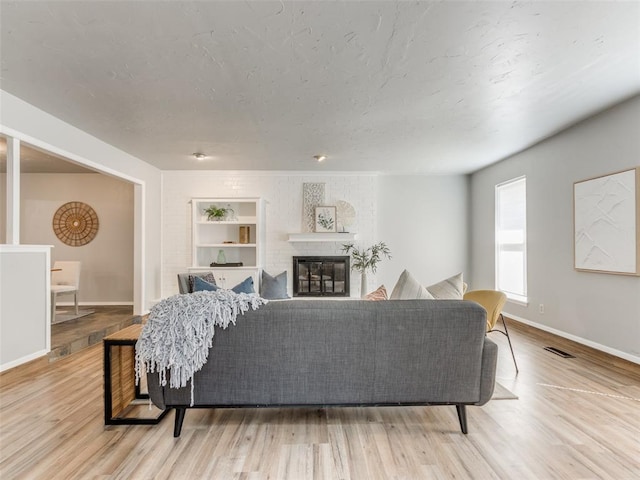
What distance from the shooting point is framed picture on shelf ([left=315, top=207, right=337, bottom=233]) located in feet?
21.2

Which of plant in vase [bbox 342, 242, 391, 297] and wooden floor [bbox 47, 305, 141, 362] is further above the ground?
plant in vase [bbox 342, 242, 391, 297]

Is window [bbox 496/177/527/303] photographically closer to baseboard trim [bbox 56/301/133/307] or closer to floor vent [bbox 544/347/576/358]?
floor vent [bbox 544/347/576/358]

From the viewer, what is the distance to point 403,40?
231 centimetres

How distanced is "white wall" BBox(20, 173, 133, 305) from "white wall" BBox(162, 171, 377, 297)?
77 centimetres

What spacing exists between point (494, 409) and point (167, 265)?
5.67 meters

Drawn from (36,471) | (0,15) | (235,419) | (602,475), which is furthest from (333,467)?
(0,15)

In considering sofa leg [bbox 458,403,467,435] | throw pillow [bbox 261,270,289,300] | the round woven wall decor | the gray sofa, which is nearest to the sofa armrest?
the gray sofa

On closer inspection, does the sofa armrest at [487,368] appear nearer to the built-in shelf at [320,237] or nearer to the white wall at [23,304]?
the white wall at [23,304]

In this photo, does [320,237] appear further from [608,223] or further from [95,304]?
[95,304]

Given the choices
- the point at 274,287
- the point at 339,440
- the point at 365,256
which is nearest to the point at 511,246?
the point at 365,256

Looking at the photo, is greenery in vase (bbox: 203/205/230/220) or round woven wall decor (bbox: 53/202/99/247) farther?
round woven wall decor (bbox: 53/202/99/247)

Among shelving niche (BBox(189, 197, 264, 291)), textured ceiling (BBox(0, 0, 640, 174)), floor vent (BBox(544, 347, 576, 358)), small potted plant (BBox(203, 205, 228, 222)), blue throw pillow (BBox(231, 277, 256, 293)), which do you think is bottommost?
floor vent (BBox(544, 347, 576, 358))

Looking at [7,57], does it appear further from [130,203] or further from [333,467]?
[130,203]

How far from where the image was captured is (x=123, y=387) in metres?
2.47
